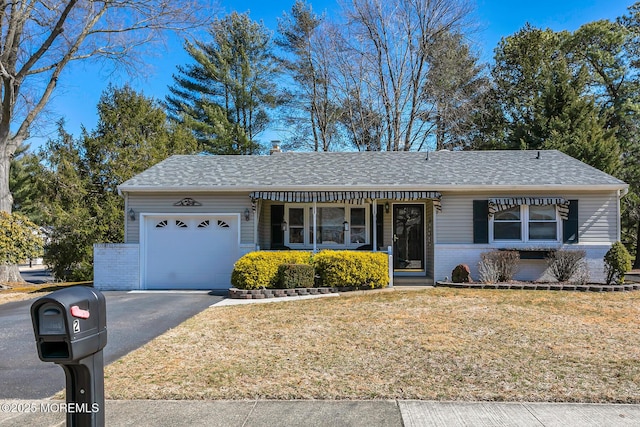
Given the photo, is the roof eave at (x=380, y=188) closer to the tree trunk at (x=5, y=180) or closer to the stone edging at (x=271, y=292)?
the stone edging at (x=271, y=292)

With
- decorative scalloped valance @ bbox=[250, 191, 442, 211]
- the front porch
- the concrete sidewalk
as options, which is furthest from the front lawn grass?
the front porch

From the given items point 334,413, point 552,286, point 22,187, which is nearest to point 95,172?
point 22,187

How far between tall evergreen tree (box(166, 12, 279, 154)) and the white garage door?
1477 centimetres

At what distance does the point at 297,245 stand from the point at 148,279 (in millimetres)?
4442

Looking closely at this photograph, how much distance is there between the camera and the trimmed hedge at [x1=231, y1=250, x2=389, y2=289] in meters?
11.5

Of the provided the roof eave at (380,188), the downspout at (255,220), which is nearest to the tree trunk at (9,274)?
the roof eave at (380,188)


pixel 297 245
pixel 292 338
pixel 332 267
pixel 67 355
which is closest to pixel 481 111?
pixel 297 245

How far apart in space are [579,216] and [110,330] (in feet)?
39.4

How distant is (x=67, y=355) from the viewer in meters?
2.67

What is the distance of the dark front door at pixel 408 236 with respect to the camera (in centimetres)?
1489

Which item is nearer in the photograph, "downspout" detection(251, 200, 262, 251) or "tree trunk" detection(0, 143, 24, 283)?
"downspout" detection(251, 200, 262, 251)

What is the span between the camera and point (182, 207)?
13523mm

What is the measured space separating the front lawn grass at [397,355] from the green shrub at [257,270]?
6.63 ft

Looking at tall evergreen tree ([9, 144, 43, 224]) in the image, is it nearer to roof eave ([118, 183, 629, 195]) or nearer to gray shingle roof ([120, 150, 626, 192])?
gray shingle roof ([120, 150, 626, 192])
